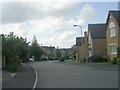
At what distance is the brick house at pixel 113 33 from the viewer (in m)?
53.4

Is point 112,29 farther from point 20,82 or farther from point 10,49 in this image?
point 20,82

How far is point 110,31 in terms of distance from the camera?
57.4 m

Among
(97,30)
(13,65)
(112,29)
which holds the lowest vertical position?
(13,65)

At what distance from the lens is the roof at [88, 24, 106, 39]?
68.4m

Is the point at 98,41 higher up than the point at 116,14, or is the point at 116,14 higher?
the point at 116,14

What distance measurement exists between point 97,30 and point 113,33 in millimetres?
14311

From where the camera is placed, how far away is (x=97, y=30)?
2763 inches

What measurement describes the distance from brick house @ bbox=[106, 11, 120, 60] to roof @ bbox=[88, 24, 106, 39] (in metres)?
9.63

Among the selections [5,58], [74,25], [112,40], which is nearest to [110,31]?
[112,40]

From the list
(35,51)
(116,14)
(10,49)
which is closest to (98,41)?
(116,14)

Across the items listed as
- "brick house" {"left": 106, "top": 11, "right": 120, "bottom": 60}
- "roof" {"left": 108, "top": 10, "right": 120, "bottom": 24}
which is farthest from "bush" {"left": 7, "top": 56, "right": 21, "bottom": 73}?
"roof" {"left": 108, "top": 10, "right": 120, "bottom": 24}

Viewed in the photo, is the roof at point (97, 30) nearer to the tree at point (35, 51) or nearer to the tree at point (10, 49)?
the tree at point (10, 49)

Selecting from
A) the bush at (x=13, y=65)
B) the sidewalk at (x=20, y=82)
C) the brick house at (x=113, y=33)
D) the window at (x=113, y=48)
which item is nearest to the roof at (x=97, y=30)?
the brick house at (x=113, y=33)

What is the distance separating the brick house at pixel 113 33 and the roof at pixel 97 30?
9627mm
